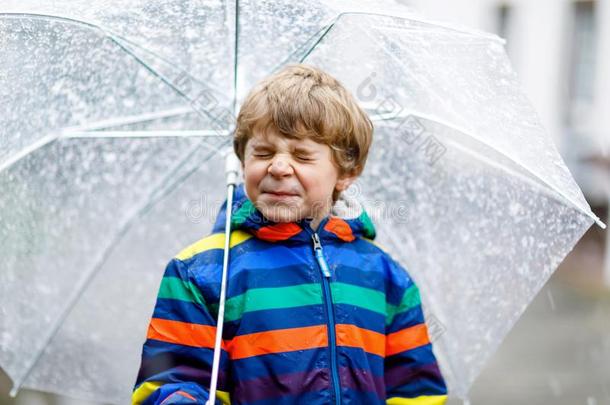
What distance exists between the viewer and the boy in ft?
7.76

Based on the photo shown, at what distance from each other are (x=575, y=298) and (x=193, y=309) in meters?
8.02

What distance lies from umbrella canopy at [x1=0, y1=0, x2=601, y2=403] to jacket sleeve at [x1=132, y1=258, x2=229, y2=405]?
732 mm

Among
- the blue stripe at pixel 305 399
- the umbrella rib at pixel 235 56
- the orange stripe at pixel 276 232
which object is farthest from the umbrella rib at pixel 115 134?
the blue stripe at pixel 305 399

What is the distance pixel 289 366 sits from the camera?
240 centimetres

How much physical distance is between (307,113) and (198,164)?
88 cm

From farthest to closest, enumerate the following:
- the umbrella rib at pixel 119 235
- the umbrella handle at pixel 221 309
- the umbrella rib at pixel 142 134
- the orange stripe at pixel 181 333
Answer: the umbrella rib at pixel 119 235, the umbrella rib at pixel 142 134, the orange stripe at pixel 181 333, the umbrella handle at pixel 221 309

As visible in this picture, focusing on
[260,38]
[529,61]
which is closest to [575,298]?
[529,61]

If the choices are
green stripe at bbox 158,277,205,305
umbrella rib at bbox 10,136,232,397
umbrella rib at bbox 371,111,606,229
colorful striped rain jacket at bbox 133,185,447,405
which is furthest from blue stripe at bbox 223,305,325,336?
umbrella rib at bbox 10,136,232,397

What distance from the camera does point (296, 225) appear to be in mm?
2527

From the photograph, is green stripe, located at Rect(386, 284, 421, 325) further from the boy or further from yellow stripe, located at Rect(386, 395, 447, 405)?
yellow stripe, located at Rect(386, 395, 447, 405)

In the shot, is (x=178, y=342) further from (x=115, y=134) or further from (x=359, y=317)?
(x=115, y=134)

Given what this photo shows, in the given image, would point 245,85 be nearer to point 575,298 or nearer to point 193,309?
point 193,309

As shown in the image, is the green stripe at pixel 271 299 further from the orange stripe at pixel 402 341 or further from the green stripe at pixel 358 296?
the orange stripe at pixel 402 341
